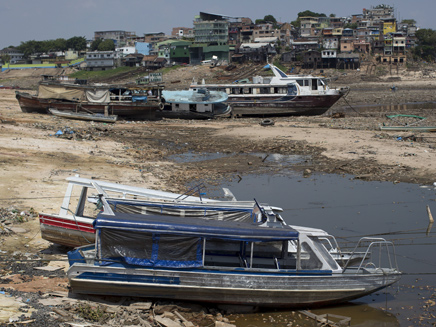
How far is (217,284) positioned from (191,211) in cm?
233

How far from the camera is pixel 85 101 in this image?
122ft

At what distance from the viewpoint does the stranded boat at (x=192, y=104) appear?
39.5 m

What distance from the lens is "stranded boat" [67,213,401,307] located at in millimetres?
9133

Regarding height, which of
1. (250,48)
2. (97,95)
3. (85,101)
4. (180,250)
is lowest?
(180,250)

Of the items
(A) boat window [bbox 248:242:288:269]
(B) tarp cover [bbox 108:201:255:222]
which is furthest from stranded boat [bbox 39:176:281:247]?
(A) boat window [bbox 248:242:288:269]

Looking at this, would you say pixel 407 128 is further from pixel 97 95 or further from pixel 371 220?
pixel 97 95

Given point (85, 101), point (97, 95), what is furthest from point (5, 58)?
point (97, 95)

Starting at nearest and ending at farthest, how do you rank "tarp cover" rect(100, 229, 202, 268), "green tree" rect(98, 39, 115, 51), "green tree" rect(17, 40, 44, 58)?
"tarp cover" rect(100, 229, 202, 268)
"green tree" rect(98, 39, 115, 51)
"green tree" rect(17, 40, 44, 58)

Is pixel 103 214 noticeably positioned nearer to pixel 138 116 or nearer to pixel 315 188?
pixel 315 188

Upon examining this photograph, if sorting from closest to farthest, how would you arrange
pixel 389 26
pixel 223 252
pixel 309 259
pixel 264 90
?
pixel 309 259 → pixel 223 252 → pixel 264 90 → pixel 389 26

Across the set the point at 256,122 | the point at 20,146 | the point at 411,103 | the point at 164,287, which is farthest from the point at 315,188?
the point at 411,103

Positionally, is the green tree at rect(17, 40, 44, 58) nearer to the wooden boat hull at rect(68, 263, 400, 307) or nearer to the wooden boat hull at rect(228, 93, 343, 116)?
the wooden boat hull at rect(228, 93, 343, 116)

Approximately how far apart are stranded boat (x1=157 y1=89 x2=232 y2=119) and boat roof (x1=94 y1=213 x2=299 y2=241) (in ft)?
99.6

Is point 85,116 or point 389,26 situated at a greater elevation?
point 389,26
